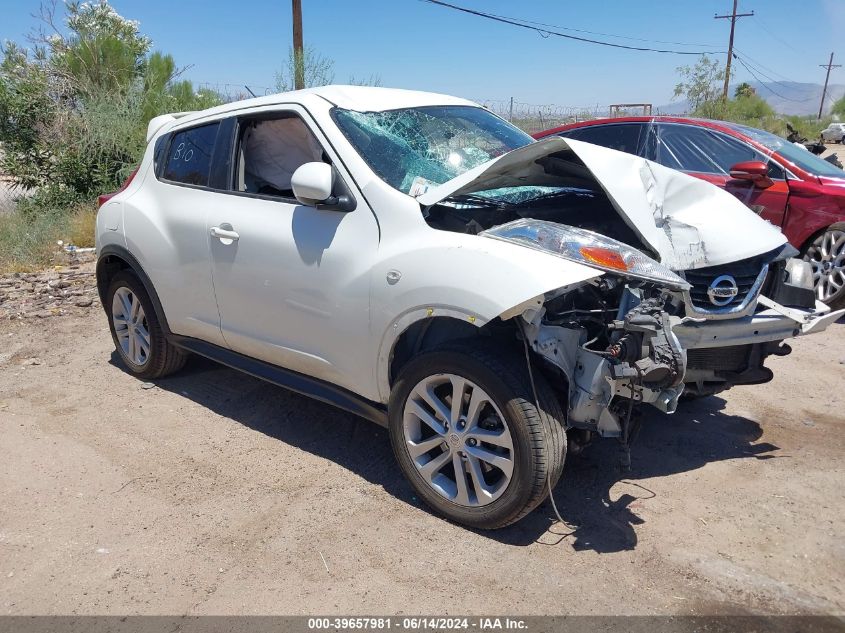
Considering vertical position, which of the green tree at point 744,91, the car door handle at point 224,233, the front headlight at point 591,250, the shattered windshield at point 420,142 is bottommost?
the car door handle at point 224,233

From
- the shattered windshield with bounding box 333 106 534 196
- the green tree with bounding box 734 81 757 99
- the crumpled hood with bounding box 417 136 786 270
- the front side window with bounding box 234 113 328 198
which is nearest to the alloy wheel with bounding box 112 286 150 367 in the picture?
the front side window with bounding box 234 113 328 198

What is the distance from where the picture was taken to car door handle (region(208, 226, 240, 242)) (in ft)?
13.3

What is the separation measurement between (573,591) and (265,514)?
1559mm

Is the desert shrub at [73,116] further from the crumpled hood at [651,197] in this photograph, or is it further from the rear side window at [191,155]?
the crumpled hood at [651,197]

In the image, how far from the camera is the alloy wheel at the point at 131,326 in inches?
203

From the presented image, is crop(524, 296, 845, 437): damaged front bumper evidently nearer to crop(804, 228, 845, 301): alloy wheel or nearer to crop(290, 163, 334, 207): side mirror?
crop(290, 163, 334, 207): side mirror

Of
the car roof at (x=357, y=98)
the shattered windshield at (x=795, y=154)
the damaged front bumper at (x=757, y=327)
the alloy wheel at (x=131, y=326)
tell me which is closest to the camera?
the damaged front bumper at (x=757, y=327)

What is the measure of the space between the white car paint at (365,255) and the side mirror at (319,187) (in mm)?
49

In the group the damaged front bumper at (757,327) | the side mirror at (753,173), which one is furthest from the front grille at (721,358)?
the side mirror at (753,173)

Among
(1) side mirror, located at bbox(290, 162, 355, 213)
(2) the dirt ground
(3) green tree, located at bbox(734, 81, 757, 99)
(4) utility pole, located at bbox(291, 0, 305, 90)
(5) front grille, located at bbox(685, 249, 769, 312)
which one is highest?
(3) green tree, located at bbox(734, 81, 757, 99)

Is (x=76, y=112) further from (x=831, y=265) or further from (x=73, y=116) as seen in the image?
(x=831, y=265)

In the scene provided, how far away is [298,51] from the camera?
45.8ft

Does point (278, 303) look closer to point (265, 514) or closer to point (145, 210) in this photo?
point (265, 514)

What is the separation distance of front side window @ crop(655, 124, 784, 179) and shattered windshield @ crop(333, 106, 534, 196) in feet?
11.1
